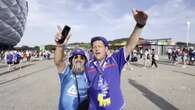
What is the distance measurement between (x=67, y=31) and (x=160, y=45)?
257ft

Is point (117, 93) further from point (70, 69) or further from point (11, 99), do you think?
point (11, 99)

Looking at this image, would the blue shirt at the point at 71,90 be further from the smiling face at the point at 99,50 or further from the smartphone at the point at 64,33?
the smartphone at the point at 64,33

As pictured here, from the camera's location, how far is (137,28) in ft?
13.2

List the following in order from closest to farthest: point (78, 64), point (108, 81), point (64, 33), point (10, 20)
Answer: point (108, 81) → point (64, 33) → point (78, 64) → point (10, 20)

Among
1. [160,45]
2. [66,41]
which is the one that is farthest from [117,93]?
[160,45]

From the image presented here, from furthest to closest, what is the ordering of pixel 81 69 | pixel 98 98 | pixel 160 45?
1. pixel 160 45
2. pixel 81 69
3. pixel 98 98

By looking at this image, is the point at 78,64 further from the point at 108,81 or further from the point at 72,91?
the point at 108,81

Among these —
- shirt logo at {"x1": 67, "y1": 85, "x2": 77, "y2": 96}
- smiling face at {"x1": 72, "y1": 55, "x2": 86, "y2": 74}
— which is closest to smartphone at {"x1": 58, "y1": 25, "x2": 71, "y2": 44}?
smiling face at {"x1": 72, "y1": 55, "x2": 86, "y2": 74}

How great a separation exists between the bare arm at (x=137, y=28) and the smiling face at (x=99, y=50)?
287 mm

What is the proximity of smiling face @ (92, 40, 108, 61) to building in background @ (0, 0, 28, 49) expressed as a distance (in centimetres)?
5754

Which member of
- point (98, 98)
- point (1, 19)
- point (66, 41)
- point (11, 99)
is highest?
point (1, 19)

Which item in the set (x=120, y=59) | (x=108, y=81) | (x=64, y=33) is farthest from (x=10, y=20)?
(x=108, y=81)

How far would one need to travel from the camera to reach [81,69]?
401 centimetres

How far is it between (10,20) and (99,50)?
6454 cm
